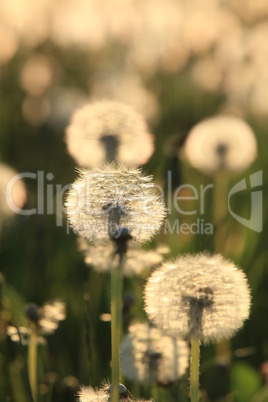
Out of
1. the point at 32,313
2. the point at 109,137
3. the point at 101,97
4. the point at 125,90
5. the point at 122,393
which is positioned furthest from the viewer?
the point at 125,90

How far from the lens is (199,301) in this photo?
49.6 inches

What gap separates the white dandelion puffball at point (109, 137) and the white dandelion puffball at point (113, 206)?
647 millimetres

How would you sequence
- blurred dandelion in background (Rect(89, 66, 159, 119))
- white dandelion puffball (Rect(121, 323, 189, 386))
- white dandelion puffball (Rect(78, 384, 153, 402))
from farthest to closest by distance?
blurred dandelion in background (Rect(89, 66, 159, 119)) → white dandelion puffball (Rect(121, 323, 189, 386)) → white dandelion puffball (Rect(78, 384, 153, 402))

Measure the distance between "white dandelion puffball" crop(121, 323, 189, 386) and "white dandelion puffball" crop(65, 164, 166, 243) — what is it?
400 mm

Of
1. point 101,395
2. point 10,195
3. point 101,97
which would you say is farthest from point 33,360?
point 101,97

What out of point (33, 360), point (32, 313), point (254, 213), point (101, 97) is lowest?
point (33, 360)

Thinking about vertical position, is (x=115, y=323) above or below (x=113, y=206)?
below

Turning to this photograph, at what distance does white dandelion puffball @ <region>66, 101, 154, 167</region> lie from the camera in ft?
6.70

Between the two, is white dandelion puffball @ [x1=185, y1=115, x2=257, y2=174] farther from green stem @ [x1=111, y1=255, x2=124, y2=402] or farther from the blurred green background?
green stem @ [x1=111, y1=255, x2=124, y2=402]

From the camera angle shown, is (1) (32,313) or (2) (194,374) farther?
(1) (32,313)

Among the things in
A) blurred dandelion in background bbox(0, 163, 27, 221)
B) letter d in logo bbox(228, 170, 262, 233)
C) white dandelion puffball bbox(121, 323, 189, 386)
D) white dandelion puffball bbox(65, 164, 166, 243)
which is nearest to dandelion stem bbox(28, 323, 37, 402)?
white dandelion puffball bbox(121, 323, 189, 386)

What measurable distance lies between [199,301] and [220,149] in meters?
1.54

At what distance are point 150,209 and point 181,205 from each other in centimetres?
166

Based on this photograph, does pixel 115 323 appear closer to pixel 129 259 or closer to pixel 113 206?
pixel 113 206
